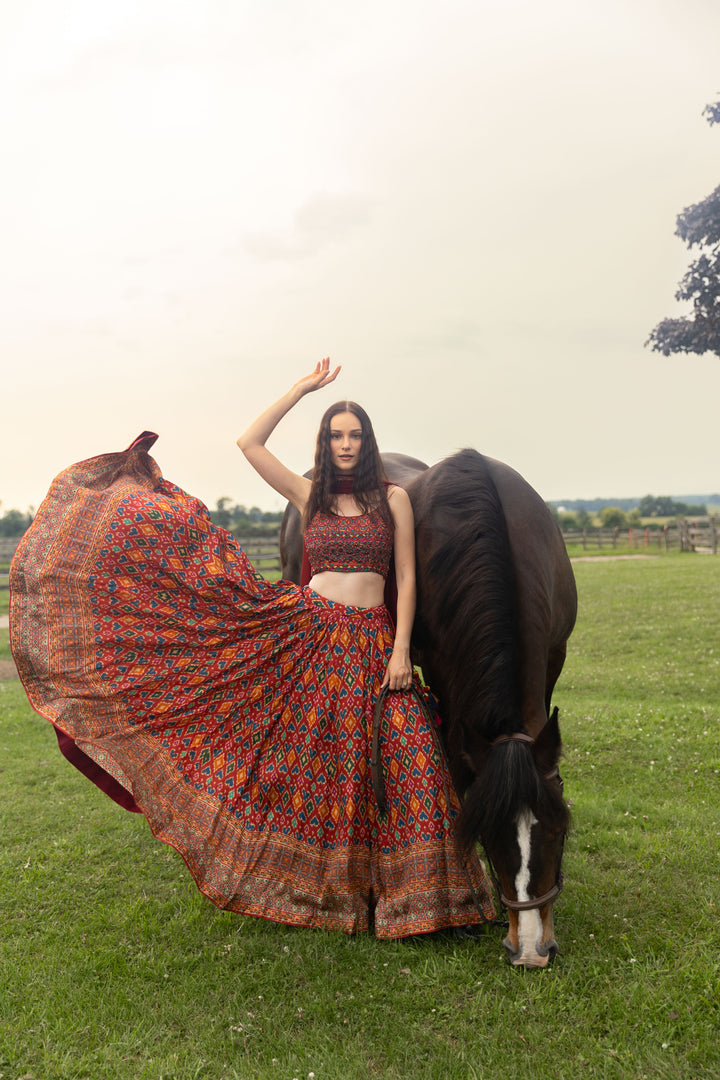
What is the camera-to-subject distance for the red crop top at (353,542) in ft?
12.5

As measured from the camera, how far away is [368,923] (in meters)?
3.60

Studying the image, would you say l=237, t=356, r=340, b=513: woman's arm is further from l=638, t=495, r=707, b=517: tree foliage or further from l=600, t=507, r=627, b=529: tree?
l=638, t=495, r=707, b=517: tree foliage

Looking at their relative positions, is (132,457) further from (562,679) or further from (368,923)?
(562,679)

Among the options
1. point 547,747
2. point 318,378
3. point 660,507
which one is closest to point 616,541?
point 660,507

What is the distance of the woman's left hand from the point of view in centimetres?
365

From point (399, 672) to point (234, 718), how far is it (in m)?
0.89

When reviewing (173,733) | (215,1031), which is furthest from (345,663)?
(215,1031)

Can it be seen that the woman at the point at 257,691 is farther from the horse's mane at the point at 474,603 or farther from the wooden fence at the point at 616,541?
the wooden fence at the point at 616,541

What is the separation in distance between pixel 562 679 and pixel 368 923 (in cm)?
632

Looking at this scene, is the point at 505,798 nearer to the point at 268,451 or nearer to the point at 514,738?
the point at 514,738

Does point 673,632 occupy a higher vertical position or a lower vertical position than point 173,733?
lower

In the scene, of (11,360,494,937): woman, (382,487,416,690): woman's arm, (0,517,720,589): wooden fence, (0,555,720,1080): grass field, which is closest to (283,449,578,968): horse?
(382,487,416,690): woman's arm

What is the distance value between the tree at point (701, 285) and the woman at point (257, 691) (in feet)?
30.2

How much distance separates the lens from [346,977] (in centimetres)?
322
